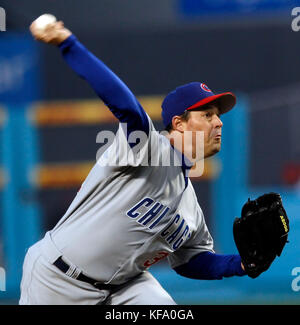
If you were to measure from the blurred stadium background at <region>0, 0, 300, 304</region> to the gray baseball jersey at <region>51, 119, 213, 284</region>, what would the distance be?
2989mm

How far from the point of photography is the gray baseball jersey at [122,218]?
2.91m

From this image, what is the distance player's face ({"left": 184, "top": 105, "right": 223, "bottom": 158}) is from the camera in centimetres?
303

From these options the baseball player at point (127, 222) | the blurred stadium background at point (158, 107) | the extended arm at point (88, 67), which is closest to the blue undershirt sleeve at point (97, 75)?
the extended arm at point (88, 67)

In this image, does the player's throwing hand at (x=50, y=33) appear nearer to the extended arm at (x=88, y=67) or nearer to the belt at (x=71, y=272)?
the extended arm at (x=88, y=67)

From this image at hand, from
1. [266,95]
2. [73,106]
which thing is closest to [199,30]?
[266,95]

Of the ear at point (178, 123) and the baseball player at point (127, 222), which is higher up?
the ear at point (178, 123)

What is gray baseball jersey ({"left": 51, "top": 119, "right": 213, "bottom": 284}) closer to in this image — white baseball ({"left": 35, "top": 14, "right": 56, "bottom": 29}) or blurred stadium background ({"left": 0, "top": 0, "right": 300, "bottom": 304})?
white baseball ({"left": 35, "top": 14, "right": 56, "bottom": 29})

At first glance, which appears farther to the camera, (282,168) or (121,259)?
(282,168)

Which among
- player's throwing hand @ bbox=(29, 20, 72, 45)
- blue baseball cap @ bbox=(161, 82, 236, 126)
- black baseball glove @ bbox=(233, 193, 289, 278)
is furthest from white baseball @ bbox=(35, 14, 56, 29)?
black baseball glove @ bbox=(233, 193, 289, 278)

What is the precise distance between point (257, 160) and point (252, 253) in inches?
201

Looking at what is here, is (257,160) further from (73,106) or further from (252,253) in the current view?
(252,253)
